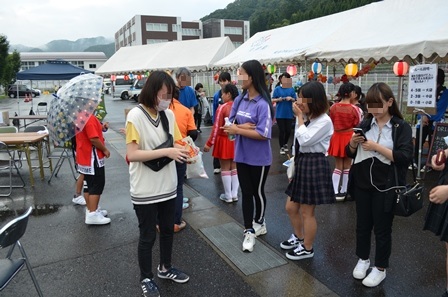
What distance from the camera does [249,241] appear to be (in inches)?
143

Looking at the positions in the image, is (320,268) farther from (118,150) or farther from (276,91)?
(118,150)

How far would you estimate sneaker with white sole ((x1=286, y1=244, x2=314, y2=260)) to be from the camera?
3.41 m

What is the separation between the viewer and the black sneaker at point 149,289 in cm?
280

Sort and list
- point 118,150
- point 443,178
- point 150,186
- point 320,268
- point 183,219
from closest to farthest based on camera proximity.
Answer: point 443,178 < point 150,186 < point 320,268 < point 183,219 < point 118,150

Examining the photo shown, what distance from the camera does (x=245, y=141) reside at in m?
3.49

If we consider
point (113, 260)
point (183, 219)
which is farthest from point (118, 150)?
point (113, 260)

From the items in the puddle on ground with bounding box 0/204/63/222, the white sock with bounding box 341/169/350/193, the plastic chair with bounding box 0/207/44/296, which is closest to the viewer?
the plastic chair with bounding box 0/207/44/296

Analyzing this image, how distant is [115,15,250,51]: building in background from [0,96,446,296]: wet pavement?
7007 cm

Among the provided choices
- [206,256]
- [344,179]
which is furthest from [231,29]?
[206,256]

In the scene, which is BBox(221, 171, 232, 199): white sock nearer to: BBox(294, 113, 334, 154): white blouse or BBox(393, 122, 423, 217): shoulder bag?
BBox(294, 113, 334, 154): white blouse

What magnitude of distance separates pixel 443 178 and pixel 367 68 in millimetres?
7858

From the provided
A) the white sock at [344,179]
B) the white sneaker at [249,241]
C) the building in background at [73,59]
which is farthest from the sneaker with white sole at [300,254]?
the building in background at [73,59]

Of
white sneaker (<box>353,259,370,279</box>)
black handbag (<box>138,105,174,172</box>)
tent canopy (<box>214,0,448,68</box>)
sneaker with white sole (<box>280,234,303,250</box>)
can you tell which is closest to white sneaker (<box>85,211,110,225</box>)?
black handbag (<box>138,105,174,172</box>)

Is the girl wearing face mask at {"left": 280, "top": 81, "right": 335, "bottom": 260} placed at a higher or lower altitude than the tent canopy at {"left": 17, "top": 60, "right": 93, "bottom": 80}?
lower
